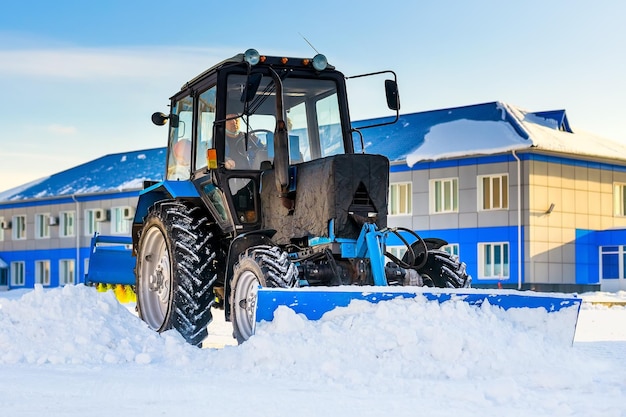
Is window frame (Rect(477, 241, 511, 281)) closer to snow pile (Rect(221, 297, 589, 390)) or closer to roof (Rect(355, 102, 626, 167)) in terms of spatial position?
roof (Rect(355, 102, 626, 167))

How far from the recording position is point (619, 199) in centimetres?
3775

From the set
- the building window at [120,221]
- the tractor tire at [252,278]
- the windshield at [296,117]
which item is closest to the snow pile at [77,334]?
the tractor tire at [252,278]

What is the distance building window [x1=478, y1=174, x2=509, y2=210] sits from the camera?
34.4m

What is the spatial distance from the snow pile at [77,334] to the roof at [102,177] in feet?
110

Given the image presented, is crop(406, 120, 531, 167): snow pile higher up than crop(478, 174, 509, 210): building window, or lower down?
higher up

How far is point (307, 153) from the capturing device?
10.7 metres

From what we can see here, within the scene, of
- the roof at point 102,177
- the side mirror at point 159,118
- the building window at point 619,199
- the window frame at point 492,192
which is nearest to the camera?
the side mirror at point 159,118

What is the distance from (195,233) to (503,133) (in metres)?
25.0

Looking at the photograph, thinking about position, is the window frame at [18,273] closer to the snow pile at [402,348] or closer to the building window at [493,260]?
the building window at [493,260]

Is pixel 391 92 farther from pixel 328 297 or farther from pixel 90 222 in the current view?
pixel 90 222

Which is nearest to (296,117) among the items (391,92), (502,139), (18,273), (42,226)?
(391,92)

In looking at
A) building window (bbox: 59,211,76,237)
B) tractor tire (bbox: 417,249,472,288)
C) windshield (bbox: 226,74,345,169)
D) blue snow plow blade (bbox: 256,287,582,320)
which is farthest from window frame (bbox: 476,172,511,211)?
blue snow plow blade (bbox: 256,287,582,320)

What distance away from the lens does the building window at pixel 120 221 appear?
148 feet

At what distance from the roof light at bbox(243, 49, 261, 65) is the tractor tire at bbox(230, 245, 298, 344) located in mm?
1904
